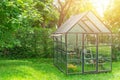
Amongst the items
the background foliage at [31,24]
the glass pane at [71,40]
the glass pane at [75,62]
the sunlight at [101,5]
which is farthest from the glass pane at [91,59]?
the sunlight at [101,5]

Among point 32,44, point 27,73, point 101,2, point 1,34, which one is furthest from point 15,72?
point 101,2

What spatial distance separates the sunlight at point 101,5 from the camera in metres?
24.9

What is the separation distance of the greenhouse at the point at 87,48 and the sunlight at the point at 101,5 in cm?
1229

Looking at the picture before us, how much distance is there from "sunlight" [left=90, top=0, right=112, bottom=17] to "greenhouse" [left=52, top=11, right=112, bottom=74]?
1229 centimetres

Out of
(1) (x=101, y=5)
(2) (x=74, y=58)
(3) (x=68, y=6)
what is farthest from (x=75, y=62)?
(1) (x=101, y=5)

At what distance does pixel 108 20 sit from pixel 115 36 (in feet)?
28.8

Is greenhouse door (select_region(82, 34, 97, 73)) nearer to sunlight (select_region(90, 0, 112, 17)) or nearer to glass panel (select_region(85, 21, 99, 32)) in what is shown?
glass panel (select_region(85, 21, 99, 32))

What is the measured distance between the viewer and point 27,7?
13.3 meters

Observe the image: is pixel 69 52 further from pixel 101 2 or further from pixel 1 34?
pixel 101 2

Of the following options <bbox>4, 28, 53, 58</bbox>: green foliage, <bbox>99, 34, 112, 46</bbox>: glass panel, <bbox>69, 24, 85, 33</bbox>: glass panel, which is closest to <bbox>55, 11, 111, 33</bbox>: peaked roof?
<bbox>69, 24, 85, 33</bbox>: glass panel

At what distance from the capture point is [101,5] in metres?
26.8

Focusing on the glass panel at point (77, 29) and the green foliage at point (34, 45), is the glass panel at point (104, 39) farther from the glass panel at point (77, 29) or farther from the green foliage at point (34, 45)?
the green foliage at point (34, 45)

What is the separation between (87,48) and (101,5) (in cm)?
1568

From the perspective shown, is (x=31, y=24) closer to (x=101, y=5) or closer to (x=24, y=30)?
(x=24, y=30)
